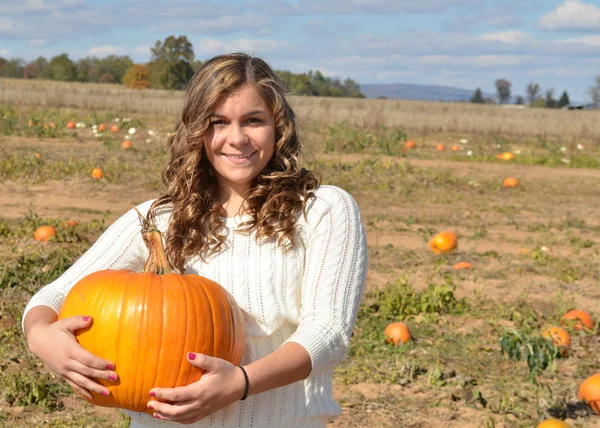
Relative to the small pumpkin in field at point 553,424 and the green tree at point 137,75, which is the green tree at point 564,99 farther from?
the small pumpkin in field at point 553,424

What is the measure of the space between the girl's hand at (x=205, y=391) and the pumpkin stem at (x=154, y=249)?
309 mm

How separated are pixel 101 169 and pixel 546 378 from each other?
8.22 m

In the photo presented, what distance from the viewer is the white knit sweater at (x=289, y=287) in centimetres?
189

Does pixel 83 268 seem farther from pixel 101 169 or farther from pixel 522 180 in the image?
pixel 522 180

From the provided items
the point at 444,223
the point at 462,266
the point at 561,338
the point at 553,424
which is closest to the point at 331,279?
the point at 553,424

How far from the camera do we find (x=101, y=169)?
11336 millimetres

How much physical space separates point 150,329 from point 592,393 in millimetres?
3158

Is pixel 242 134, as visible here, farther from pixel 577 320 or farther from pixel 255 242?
pixel 577 320

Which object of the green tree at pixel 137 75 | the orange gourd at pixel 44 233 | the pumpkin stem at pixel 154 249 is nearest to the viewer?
the pumpkin stem at pixel 154 249

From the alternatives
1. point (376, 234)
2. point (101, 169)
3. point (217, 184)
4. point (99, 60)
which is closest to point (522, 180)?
point (376, 234)

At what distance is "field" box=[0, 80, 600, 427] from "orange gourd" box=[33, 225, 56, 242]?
0.11 m

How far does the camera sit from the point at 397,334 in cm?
515

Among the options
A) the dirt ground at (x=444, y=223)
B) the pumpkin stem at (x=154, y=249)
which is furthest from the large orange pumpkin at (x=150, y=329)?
the dirt ground at (x=444, y=223)

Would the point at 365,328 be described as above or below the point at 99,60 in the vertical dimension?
below
